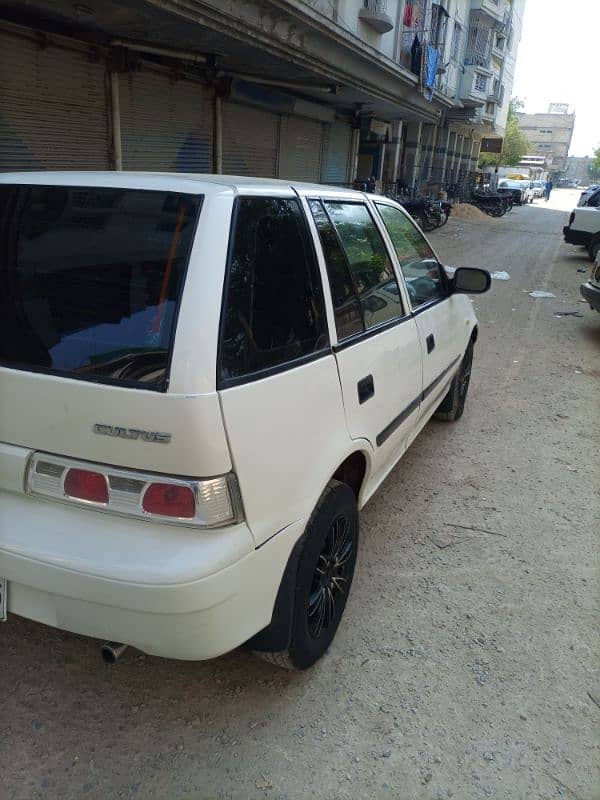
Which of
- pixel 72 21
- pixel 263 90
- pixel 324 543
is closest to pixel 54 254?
pixel 324 543

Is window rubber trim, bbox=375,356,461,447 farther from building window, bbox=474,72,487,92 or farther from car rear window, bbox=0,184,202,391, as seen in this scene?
building window, bbox=474,72,487,92

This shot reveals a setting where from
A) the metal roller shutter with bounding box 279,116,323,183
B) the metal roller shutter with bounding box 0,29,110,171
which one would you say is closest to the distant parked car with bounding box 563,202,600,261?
the metal roller shutter with bounding box 279,116,323,183

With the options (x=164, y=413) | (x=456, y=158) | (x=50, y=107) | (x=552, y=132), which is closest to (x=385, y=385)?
(x=164, y=413)

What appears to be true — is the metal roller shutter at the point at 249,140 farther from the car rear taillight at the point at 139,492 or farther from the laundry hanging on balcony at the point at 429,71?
the car rear taillight at the point at 139,492

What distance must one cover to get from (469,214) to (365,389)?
2824 cm

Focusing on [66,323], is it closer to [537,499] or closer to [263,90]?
[537,499]

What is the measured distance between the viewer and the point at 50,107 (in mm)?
7754

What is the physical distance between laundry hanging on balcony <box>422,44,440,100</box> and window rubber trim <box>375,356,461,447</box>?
54.5 ft

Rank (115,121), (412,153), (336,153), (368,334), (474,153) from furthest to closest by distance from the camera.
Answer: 1. (474,153)
2. (412,153)
3. (336,153)
4. (115,121)
5. (368,334)

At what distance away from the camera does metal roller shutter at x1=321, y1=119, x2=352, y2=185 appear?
664 inches

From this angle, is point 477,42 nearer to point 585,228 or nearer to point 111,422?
point 585,228

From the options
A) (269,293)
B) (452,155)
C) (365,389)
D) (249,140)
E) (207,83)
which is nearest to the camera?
(269,293)

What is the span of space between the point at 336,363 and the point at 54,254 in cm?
107

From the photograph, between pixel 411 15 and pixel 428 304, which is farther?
pixel 411 15
